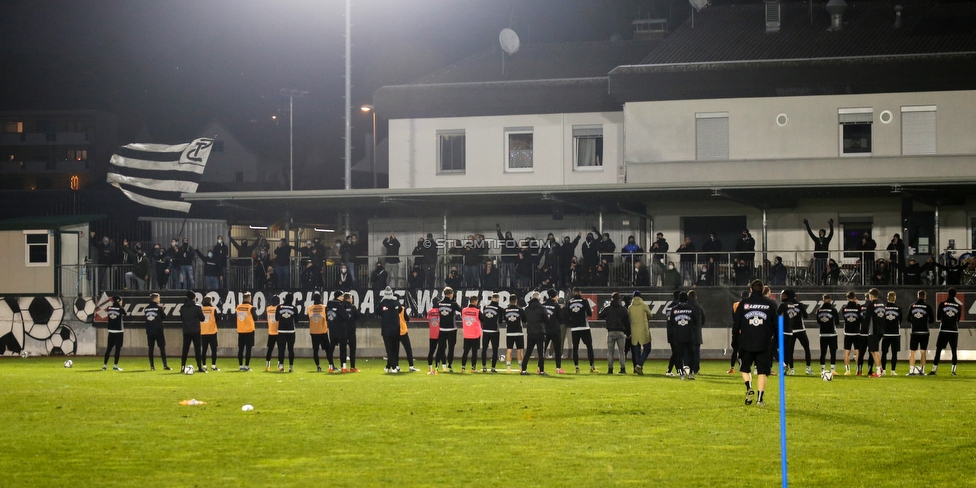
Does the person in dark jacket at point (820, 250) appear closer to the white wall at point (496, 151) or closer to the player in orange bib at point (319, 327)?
the white wall at point (496, 151)

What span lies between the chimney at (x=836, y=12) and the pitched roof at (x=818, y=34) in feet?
0.78

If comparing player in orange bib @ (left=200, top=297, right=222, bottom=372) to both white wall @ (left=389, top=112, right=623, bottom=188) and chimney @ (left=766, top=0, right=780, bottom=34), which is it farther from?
chimney @ (left=766, top=0, right=780, bottom=34)

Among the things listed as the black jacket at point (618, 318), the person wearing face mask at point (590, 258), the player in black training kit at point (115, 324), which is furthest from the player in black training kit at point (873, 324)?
the player in black training kit at point (115, 324)

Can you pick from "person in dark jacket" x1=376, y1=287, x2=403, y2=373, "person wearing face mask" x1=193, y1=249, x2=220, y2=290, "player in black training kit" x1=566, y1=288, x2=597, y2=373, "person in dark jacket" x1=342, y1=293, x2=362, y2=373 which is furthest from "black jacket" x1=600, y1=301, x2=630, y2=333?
"person wearing face mask" x1=193, y1=249, x2=220, y2=290

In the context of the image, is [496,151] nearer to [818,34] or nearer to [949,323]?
[818,34]

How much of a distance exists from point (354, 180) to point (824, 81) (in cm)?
3411

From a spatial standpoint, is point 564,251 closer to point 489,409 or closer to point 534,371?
point 534,371

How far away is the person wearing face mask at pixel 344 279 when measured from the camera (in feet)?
108

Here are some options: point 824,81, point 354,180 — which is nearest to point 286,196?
point 824,81

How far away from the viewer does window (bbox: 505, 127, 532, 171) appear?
3822 centimetres

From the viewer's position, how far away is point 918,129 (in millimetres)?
34438

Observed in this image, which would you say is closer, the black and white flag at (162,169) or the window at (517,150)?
the black and white flag at (162,169)

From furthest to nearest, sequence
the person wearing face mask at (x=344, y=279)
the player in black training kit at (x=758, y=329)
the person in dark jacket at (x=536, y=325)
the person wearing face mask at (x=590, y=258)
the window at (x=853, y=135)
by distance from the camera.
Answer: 1. the window at (x=853, y=135)
2. the person wearing face mask at (x=344, y=279)
3. the person wearing face mask at (x=590, y=258)
4. the person in dark jacket at (x=536, y=325)
5. the player in black training kit at (x=758, y=329)

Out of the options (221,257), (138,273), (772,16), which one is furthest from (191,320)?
(772,16)
